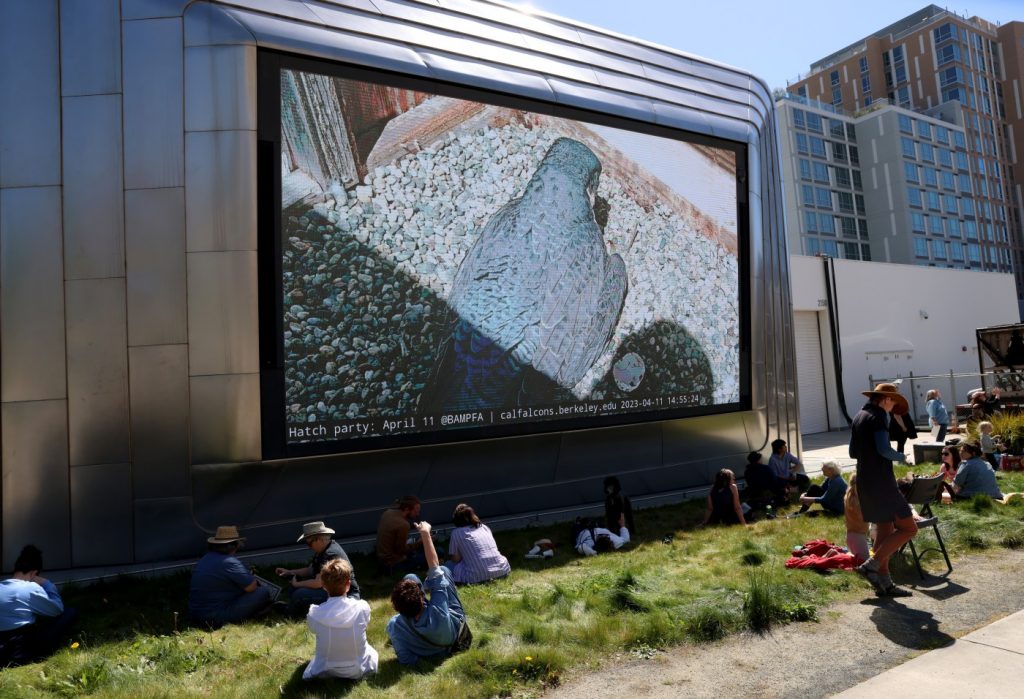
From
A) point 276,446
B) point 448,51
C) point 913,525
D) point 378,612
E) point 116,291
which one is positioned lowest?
point 378,612

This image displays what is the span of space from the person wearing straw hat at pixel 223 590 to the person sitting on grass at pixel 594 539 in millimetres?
3946

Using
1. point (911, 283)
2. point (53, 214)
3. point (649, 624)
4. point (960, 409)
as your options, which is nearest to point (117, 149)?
point (53, 214)

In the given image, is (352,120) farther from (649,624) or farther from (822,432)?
(822,432)

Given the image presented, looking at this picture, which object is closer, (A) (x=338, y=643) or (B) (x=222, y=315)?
(A) (x=338, y=643)

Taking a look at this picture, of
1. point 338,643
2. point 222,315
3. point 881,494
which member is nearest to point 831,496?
point 881,494

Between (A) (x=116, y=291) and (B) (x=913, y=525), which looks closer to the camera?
(B) (x=913, y=525)

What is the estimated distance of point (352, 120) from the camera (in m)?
10.4

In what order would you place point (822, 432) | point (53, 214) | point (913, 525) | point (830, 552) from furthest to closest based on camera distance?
1. point (822, 432)
2. point (53, 214)
3. point (830, 552)
4. point (913, 525)

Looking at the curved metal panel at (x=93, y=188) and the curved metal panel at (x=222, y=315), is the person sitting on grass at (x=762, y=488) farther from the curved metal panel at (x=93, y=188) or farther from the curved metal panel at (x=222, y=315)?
the curved metal panel at (x=93, y=188)

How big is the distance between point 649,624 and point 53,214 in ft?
27.2

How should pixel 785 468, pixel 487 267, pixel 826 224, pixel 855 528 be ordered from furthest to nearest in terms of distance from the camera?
pixel 826 224 → pixel 785 468 → pixel 487 267 → pixel 855 528

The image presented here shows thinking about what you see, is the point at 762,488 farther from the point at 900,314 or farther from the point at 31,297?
the point at 900,314

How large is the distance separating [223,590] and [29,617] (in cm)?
153

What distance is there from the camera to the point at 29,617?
6.23m
